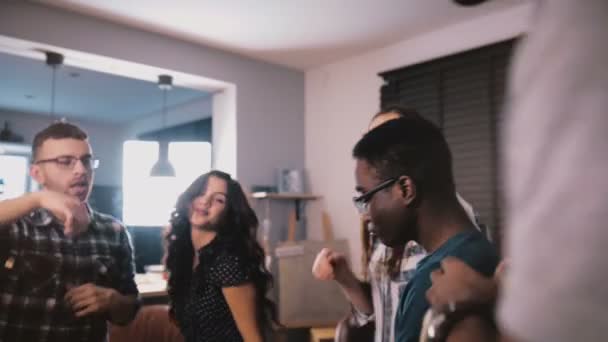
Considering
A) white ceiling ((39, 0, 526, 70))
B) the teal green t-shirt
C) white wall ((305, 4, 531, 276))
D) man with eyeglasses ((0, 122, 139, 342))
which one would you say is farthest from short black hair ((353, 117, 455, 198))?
white wall ((305, 4, 531, 276))

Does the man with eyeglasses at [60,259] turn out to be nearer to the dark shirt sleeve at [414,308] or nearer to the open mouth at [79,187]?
the open mouth at [79,187]

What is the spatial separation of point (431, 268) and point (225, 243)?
1.23 meters

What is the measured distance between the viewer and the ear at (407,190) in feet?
3.27

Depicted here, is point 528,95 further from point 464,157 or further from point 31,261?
point 464,157

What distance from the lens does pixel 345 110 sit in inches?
163

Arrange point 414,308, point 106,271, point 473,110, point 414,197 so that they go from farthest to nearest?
point 473,110
point 106,271
point 414,197
point 414,308

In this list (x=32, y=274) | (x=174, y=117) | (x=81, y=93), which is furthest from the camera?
(x=174, y=117)

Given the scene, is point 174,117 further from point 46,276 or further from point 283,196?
point 46,276

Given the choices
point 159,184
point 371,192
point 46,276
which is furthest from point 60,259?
point 159,184

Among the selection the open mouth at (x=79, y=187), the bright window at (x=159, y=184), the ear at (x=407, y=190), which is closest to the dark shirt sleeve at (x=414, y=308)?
the ear at (x=407, y=190)

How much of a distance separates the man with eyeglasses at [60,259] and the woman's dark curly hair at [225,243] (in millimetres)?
211

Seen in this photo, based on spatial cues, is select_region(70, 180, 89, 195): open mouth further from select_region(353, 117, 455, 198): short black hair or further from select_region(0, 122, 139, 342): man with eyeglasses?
select_region(353, 117, 455, 198): short black hair

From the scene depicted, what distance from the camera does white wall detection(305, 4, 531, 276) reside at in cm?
362

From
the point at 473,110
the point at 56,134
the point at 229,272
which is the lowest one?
the point at 229,272
